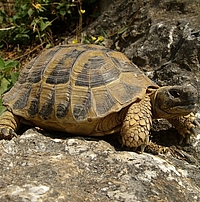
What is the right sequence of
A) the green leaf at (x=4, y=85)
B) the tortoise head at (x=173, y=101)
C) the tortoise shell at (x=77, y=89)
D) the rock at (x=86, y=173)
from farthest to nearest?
the green leaf at (x=4, y=85) → the tortoise shell at (x=77, y=89) → the tortoise head at (x=173, y=101) → the rock at (x=86, y=173)

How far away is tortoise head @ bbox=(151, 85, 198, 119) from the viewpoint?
2.56 metres

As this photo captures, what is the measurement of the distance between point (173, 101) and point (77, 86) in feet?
2.15

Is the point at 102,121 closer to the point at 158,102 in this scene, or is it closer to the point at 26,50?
the point at 158,102

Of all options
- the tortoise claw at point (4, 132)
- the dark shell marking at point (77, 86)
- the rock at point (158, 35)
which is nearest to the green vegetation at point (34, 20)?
the rock at point (158, 35)

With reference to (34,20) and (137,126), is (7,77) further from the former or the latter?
(137,126)

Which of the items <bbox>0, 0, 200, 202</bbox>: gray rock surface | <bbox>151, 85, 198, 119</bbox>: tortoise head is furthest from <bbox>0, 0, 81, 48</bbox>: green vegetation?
<bbox>151, 85, 198, 119</bbox>: tortoise head

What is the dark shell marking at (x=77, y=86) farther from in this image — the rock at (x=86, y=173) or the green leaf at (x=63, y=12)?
the green leaf at (x=63, y=12)

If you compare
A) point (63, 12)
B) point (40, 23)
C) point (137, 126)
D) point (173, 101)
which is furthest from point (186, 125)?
point (63, 12)

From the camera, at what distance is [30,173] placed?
2.19 metres

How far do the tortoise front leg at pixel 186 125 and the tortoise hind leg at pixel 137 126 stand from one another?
0.30 meters

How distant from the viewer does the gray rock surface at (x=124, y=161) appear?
2059 mm

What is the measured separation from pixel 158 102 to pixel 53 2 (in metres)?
2.76

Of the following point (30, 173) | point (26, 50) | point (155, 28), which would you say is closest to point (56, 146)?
point (30, 173)

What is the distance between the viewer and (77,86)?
2.75 meters
